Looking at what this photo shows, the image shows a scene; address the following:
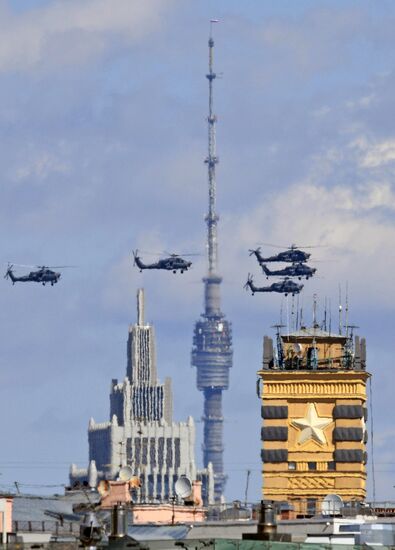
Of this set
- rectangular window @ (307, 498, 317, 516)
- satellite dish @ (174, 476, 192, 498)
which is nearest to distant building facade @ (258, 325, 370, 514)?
rectangular window @ (307, 498, 317, 516)

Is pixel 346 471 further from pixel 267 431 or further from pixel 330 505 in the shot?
pixel 330 505

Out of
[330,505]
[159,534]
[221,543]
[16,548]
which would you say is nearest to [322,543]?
[221,543]

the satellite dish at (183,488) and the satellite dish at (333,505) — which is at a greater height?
the satellite dish at (183,488)

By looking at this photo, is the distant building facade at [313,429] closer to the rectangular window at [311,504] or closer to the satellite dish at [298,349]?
the rectangular window at [311,504]

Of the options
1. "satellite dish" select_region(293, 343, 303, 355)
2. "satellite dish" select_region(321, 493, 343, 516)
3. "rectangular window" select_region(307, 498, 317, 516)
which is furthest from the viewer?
"satellite dish" select_region(293, 343, 303, 355)

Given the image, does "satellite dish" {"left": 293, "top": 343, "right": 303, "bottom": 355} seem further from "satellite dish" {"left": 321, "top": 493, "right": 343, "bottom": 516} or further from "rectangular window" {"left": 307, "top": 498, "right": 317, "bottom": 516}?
"satellite dish" {"left": 321, "top": 493, "right": 343, "bottom": 516}

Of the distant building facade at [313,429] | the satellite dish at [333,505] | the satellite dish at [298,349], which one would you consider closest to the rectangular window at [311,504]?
the distant building facade at [313,429]

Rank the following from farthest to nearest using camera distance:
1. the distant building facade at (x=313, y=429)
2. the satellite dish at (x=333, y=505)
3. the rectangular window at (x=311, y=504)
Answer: the distant building facade at (x=313, y=429)
the rectangular window at (x=311, y=504)
the satellite dish at (x=333, y=505)

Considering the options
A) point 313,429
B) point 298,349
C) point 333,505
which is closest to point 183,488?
point 333,505

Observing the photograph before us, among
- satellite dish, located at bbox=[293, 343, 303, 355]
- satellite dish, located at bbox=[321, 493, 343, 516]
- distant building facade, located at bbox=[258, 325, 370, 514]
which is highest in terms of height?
satellite dish, located at bbox=[293, 343, 303, 355]

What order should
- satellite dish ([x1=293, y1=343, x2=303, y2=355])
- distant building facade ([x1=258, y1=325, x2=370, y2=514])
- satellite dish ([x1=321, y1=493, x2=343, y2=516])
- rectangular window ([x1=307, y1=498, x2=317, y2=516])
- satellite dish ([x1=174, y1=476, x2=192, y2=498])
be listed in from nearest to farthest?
1. satellite dish ([x1=321, y1=493, x2=343, y2=516])
2. satellite dish ([x1=174, y1=476, x2=192, y2=498])
3. rectangular window ([x1=307, y1=498, x2=317, y2=516])
4. distant building facade ([x1=258, y1=325, x2=370, y2=514])
5. satellite dish ([x1=293, y1=343, x2=303, y2=355])

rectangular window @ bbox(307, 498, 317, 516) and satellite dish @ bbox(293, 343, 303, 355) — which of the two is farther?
satellite dish @ bbox(293, 343, 303, 355)
